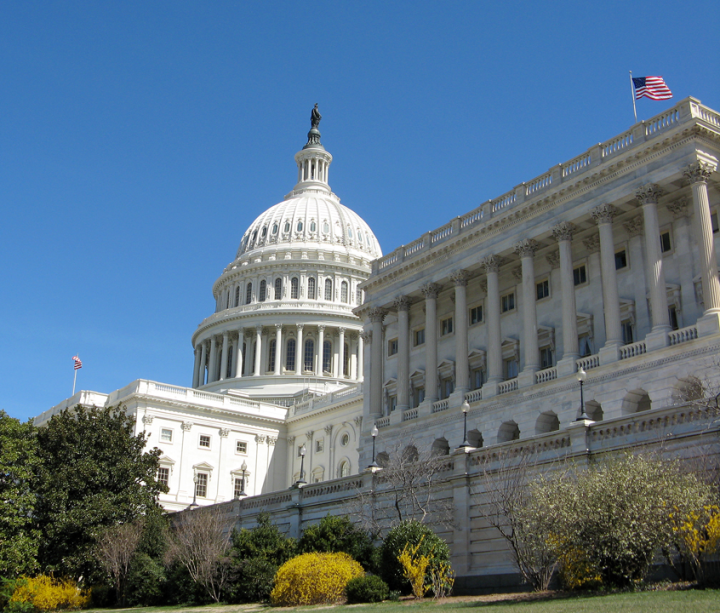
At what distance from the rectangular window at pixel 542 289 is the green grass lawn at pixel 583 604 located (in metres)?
28.5

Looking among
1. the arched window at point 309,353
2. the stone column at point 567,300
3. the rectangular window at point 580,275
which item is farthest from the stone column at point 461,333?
the arched window at point 309,353

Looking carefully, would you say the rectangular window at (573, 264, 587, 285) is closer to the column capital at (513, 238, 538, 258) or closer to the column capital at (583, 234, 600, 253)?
the column capital at (583, 234, 600, 253)

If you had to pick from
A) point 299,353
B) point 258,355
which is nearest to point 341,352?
point 299,353

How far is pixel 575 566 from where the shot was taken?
2595cm

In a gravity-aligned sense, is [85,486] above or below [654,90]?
below

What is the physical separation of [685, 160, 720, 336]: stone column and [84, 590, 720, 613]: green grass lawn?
65.6 ft

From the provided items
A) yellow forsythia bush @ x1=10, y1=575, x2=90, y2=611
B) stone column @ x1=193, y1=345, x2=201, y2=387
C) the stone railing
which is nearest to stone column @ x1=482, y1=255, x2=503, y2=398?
the stone railing

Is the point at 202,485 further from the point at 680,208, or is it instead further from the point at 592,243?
the point at 680,208

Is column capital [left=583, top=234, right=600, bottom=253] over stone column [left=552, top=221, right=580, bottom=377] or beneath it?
over

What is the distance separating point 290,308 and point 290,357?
21.0ft

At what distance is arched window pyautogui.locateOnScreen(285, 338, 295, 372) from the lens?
11356 centimetres

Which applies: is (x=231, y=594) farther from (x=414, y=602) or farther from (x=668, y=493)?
(x=668, y=493)

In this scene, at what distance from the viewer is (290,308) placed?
11431 cm

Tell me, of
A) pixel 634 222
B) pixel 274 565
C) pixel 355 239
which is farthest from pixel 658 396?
pixel 355 239
